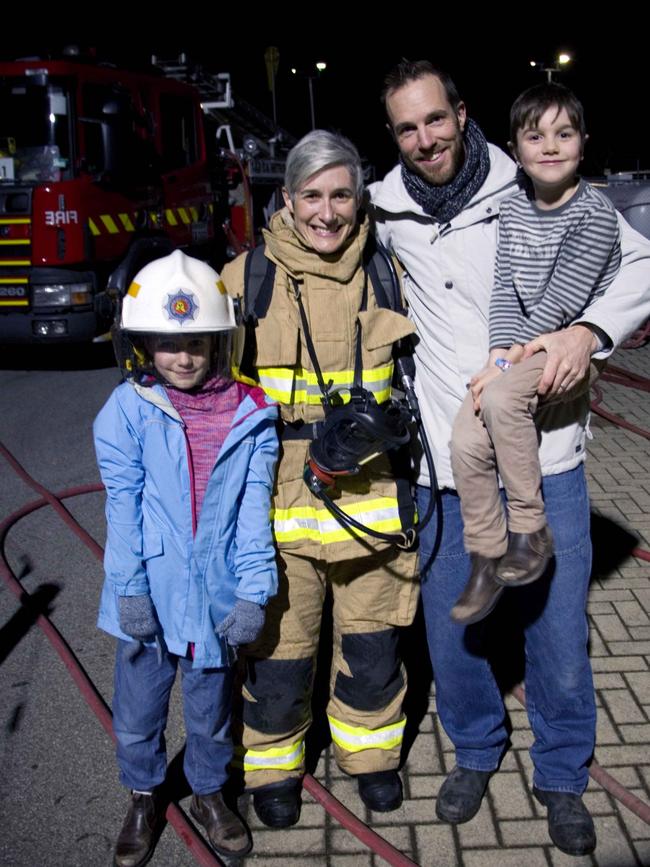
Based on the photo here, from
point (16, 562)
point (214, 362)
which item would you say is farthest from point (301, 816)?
point (16, 562)

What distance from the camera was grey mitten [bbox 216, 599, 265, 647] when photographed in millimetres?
2473

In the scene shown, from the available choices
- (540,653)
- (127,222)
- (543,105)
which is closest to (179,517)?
(540,653)

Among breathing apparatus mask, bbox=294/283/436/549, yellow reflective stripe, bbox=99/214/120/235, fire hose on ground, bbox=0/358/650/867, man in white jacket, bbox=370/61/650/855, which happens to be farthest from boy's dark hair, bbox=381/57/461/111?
yellow reflective stripe, bbox=99/214/120/235

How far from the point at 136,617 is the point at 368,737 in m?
0.95

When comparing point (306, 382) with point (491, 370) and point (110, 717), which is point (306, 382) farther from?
point (110, 717)

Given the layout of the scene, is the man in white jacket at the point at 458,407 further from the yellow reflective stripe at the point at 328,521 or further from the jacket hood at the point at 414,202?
the yellow reflective stripe at the point at 328,521

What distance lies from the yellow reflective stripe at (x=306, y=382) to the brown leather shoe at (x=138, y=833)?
134cm

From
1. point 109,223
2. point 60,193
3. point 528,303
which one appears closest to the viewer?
point 528,303

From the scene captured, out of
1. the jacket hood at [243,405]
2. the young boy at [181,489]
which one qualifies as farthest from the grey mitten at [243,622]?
the jacket hood at [243,405]

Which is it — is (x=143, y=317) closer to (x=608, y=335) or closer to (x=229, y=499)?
(x=229, y=499)

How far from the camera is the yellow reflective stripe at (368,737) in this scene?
2.90 m

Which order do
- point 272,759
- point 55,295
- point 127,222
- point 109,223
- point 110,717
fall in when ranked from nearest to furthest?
point 272,759, point 110,717, point 55,295, point 109,223, point 127,222

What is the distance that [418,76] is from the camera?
2502 millimetres

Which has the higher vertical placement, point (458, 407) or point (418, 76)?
point (418, 76)
